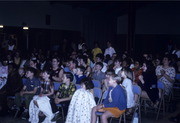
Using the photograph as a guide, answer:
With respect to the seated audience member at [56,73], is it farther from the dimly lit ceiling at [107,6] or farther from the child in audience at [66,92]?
the dimly lit ceiling at [107,6]

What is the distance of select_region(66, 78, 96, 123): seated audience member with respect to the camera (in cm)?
505

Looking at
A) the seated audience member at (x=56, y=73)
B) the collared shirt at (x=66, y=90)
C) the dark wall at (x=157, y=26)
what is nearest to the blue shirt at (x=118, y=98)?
the collared shirt at (x=66, y=90)

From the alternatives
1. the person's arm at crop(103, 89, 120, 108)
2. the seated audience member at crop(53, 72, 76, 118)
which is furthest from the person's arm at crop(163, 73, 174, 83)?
the seated audience member at crop(53, 72, 76, 118)

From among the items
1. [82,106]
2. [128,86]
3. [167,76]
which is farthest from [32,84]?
[167,76]

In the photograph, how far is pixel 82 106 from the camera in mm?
5055

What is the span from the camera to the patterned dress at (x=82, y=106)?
5051mm

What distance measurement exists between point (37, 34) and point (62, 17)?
1.81 m

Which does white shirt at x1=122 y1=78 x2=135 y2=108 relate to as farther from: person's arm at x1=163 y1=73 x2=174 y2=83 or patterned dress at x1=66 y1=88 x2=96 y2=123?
person's arm at x1=163 y1=73 x2=174 y2=83

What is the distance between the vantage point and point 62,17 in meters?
15.2

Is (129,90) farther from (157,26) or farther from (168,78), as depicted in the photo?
(157,26)

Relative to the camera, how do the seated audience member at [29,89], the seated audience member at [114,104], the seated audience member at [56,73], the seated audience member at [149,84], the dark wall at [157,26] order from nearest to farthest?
the seated audience member at [114,104] < the seated audience member at [29,89] < the seated audience member at [149,84] < the seated audience member at [56,73] < the dark wall at [157,26]

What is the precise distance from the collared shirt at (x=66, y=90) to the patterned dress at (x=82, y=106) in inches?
13.7

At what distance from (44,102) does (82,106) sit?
86cm

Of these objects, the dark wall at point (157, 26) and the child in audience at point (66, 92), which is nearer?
the child in audience at point (66, 92)
